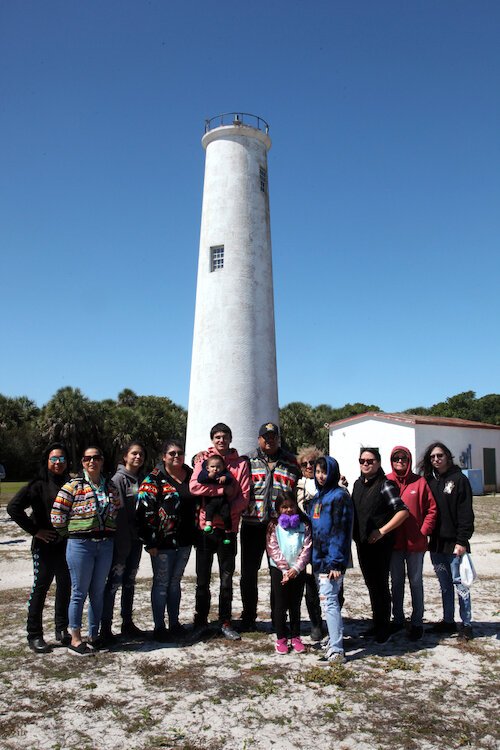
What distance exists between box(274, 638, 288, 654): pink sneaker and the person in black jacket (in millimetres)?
1670

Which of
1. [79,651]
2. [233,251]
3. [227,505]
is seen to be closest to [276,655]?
[227,505]

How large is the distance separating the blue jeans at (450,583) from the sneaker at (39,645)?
3.74 m

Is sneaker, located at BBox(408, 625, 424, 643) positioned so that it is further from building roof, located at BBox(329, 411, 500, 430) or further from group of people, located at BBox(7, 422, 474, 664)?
building roof, located at BBox(329, 411, 500, 430)

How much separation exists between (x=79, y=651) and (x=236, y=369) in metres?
12.4

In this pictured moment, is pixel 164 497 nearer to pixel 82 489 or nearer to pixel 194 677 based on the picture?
pixel 82 489

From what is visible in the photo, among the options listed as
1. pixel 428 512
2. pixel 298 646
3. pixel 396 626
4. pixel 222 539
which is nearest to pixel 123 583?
pixel 222 539

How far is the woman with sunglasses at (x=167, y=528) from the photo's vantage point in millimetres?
5508

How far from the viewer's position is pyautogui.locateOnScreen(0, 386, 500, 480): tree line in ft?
112

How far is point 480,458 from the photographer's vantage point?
27.3 meters

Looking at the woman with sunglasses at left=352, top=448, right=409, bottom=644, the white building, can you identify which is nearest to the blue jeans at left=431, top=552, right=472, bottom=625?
the woman with sunglasses at left=352, top=448, right=409, bottom=644

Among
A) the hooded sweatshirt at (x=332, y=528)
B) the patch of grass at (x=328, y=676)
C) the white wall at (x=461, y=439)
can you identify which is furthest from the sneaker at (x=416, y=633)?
the white wall at (x=461, y=439)

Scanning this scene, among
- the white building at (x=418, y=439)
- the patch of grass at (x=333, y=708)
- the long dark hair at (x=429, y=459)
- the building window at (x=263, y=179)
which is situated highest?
the building window at (x=263, y=179)

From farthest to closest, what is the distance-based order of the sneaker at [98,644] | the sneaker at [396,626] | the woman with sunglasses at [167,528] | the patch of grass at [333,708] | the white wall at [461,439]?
the white wall at [461,439] < the sneaker at [396,626] < the woman with sunglasses at [167,528] < the sneaker at [98,644] < the patch of grass at [333,708]

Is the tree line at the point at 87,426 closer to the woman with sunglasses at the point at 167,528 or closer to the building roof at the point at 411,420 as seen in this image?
the building roof at the point at 411,420
